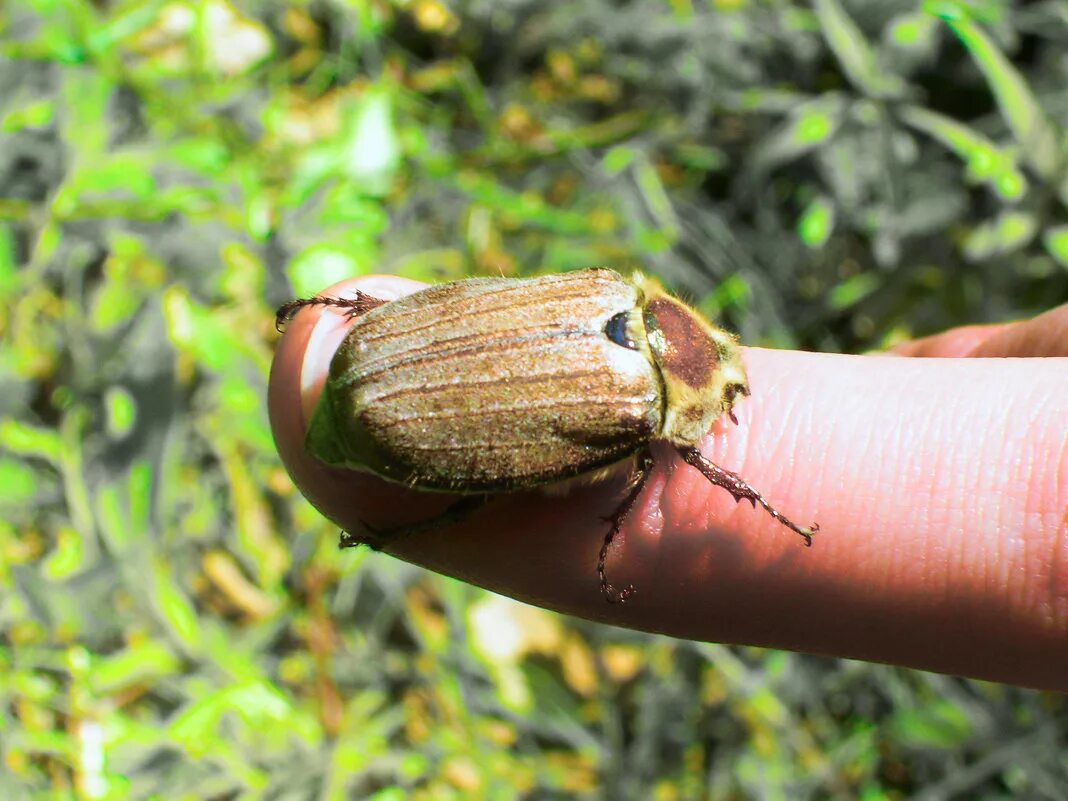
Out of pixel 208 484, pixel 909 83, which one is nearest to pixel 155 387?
pixel 208 484

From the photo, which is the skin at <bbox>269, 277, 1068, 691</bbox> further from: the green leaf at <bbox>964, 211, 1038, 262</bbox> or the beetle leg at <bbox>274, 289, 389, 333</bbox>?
the green leaf at <bbox>964, 211, 1038, 262</bbox>

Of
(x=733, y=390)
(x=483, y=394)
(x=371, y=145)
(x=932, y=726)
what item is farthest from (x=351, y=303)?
(x=932, y=726)

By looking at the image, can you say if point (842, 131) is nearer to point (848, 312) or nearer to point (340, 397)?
point (848, 312)

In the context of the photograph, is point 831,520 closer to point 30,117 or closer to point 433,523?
point 433,523

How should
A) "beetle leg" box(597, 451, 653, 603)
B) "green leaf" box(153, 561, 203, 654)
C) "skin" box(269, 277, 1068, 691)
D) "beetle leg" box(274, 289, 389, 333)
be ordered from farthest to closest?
"green leaf" box(153, 561, 203, 654) < "beetle leg" box(274, 289, 389, 333) < "beetle leg" box(597, 451, 653, 603) < "skin" box(269, 277, 1068, 691)

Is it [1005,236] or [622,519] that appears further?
[1005,236]

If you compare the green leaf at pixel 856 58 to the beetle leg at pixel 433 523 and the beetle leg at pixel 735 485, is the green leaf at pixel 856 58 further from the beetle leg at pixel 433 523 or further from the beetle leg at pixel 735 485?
the beetle leg at pixel 433 523

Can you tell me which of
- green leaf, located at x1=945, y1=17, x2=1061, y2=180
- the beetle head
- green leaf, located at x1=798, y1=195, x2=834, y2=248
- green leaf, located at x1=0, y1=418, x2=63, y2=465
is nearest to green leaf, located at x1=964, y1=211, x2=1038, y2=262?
green leaf, located at x1=945, y1=17, x2=1061, y2=180
